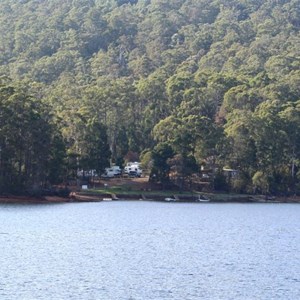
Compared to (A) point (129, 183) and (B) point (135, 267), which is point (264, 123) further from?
(B) point (135, 267)

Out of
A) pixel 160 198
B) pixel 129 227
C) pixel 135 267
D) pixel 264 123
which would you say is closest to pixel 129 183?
pixel 160 198

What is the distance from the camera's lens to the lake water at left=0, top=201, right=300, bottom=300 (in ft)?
124

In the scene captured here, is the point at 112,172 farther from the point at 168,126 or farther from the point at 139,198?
the point at 139,198

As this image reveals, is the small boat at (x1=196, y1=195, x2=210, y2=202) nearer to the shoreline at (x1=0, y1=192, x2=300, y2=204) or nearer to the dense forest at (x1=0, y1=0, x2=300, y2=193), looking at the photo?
the shoreline at (x1=0, y1=192, x2=300, y2=204)

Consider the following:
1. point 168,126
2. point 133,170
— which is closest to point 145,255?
point 133,170

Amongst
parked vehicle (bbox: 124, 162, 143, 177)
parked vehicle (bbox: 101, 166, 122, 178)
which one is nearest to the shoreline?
parked vehicle (bbox: 124, 162, 143, 177)

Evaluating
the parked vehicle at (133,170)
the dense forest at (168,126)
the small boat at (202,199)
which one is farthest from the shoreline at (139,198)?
the parked vehicle at (133,170)

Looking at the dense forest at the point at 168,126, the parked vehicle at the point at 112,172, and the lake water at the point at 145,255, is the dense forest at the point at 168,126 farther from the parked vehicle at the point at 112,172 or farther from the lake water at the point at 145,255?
the lake water at the point at 145,255

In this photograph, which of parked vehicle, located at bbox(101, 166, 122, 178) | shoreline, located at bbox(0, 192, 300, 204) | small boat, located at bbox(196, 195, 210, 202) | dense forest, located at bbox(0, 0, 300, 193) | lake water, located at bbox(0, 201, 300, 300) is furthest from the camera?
parked vehicle, located at bbox(101, 166, 122, 178)

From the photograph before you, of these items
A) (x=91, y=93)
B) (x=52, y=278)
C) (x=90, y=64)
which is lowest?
(x=52, y=278)

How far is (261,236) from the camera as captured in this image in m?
62.1

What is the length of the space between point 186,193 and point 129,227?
42.7 m

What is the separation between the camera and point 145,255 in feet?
159

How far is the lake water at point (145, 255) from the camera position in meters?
37.8
